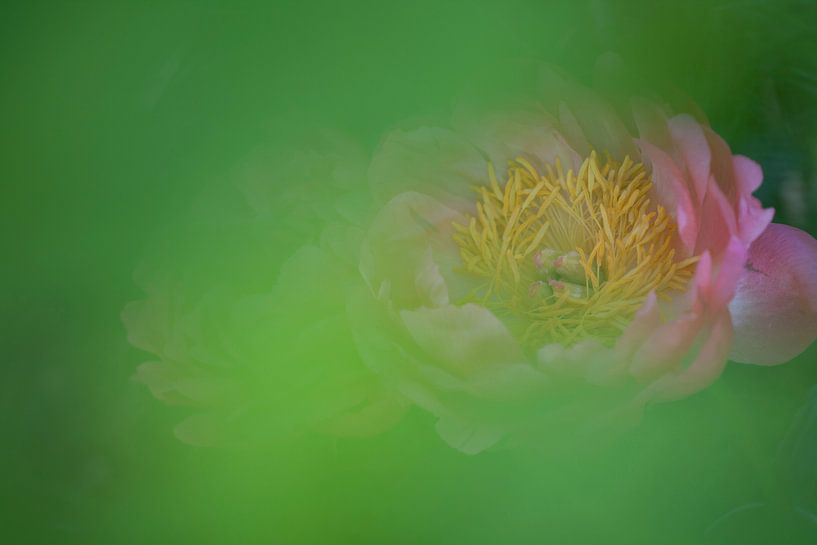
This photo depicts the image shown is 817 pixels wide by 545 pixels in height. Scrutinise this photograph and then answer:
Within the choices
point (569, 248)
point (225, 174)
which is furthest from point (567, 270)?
point (225, 174)

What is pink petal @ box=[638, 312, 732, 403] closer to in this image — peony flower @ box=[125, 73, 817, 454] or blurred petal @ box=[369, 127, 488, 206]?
peony flower @ box=[125, 73, 817, 454]

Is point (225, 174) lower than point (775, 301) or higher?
higher

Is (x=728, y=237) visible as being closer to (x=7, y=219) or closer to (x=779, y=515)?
(x=779, y=515)

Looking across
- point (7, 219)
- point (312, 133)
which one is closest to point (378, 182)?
point (312, 133)

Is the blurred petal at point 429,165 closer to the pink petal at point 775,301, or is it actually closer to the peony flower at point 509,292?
the peony flower at point 509,292

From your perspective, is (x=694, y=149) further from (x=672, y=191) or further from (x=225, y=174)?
(x=225, y=174)

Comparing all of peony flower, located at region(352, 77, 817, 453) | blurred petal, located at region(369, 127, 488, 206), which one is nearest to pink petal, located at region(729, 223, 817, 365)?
peony flower, located at region(352, 77, 817, 453)
